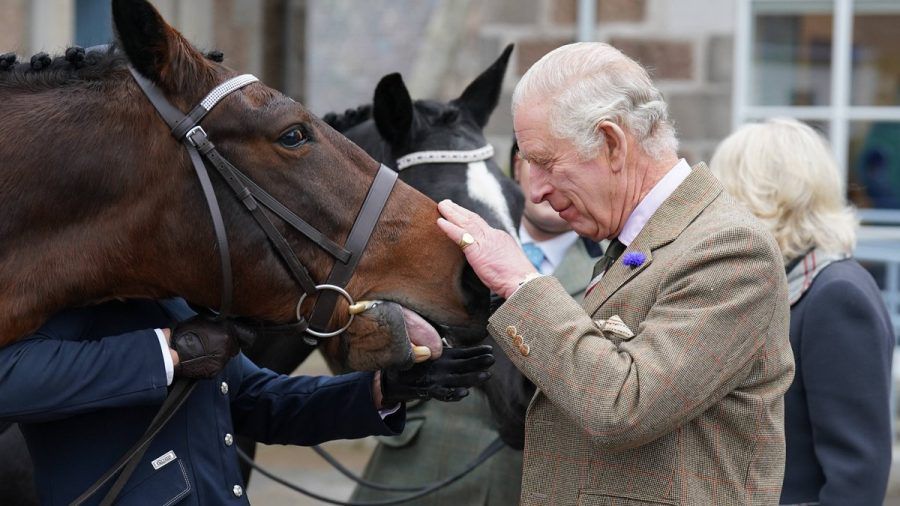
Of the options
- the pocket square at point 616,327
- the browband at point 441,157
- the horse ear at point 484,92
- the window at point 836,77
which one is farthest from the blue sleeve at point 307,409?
the window at point 836,77

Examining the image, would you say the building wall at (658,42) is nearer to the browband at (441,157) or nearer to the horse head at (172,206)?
the browband at (441,157)

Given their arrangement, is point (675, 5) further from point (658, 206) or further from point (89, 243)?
point (89, 243)

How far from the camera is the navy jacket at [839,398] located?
2859 millimetres

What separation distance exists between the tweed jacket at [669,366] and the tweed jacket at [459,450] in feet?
4.06

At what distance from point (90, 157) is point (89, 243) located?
0.52 feet

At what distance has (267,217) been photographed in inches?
87.6

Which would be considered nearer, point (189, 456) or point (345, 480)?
point (189, 456)

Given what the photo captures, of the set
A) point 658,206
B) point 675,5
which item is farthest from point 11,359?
point 675,5

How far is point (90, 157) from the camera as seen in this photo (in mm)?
2141

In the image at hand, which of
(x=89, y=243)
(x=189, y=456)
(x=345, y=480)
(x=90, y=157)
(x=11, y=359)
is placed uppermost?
(x=90, y=157)

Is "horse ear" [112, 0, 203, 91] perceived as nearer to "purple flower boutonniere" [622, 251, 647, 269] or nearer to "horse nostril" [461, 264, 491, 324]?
"horse nostril" [461, 264, 491, 324]

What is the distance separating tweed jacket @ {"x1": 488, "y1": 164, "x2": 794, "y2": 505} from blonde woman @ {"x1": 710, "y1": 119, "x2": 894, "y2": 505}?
767 millimetres

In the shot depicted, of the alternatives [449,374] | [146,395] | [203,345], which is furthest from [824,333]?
[146,395]

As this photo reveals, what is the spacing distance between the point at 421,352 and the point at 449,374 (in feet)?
0.27
